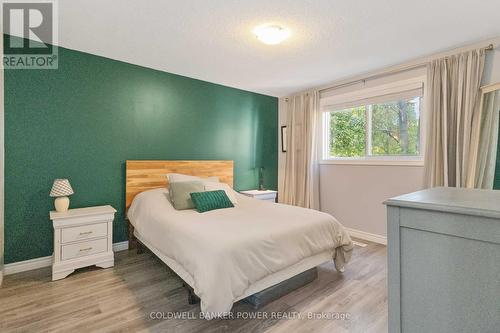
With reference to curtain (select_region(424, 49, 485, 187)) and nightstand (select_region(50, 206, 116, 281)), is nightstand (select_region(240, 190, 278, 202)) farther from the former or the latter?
curtain (select_region(424, 49, 485, 187))

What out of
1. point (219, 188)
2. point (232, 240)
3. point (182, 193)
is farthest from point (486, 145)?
point (182, 193)

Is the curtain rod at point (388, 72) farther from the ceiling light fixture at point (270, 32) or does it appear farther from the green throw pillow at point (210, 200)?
the green throw pillow at point (210, 200)

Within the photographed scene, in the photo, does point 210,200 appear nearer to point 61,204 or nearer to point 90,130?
point 61,204

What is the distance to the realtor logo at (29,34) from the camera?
2090mm

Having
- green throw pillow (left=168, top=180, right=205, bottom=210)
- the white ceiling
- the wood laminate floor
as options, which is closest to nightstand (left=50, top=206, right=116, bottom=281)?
the wood laminate floor

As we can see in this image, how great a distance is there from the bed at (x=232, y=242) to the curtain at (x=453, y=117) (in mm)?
1369

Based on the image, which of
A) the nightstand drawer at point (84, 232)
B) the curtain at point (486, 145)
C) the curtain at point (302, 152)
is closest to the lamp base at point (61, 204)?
the nightstand drawer at point (84, 232)

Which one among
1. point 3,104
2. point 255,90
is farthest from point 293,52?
point 3,104

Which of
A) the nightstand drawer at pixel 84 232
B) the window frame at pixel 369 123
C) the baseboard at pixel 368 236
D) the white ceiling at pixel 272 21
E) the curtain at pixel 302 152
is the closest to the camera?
the white ceiling at pixel 272 21

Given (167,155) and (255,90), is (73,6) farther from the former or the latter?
(255,90)

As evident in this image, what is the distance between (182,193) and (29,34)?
2.19 metres

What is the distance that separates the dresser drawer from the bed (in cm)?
37

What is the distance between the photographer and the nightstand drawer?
2.40m

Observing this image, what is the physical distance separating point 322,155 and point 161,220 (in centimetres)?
283
